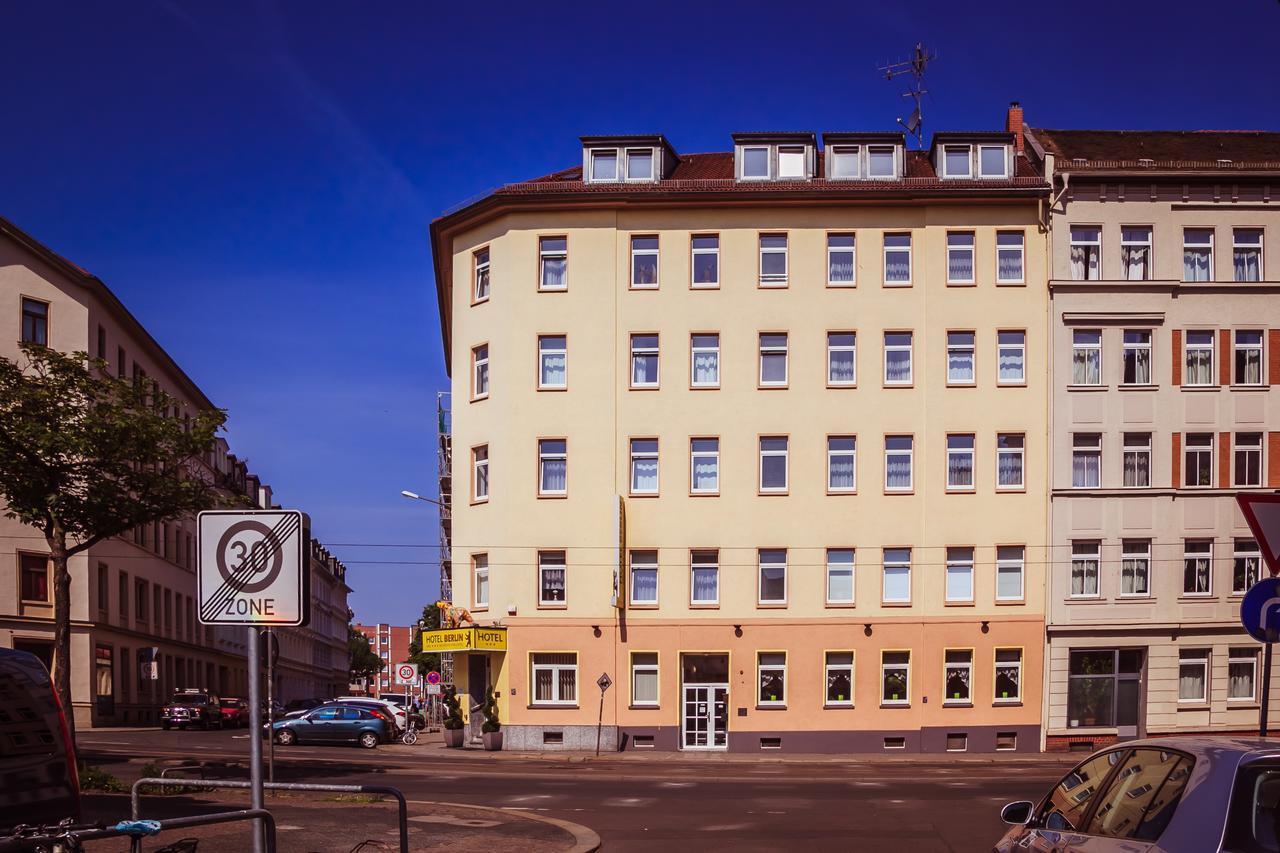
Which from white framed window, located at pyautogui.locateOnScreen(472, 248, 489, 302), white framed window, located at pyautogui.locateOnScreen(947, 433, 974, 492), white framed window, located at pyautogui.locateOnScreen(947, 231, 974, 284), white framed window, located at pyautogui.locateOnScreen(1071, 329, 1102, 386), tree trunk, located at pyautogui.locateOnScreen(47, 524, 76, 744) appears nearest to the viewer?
tree trunk, located at pyautogui.locateOnScreen(47, 524, 76, 744)

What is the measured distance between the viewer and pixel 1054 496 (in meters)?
40.5

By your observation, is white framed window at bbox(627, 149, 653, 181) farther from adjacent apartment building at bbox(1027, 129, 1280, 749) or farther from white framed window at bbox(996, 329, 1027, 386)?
adjacent apartment building at bbox(1027, 129, 1280, 749)

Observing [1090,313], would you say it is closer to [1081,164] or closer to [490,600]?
[1081,164]

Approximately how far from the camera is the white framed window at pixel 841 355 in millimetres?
41562

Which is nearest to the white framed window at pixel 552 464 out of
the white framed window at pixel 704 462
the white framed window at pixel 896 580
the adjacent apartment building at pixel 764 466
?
the adjacent apartment building at pixel 764 466

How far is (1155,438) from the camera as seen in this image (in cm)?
4050

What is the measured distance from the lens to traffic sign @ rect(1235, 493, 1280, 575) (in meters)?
8.53

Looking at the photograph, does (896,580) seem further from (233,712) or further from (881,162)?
(233,712)

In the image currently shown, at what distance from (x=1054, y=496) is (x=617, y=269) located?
49.3ft

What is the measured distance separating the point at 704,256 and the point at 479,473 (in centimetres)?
988

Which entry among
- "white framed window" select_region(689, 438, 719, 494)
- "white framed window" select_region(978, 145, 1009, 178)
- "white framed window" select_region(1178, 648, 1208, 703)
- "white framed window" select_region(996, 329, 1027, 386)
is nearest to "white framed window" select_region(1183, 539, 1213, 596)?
"white framed window" select_region(1178, 648, 1208, 703)

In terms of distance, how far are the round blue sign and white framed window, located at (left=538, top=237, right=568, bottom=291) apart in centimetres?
3443

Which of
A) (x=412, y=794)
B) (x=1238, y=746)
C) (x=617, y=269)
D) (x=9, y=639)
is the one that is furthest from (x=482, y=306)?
(x=1238, y=746)

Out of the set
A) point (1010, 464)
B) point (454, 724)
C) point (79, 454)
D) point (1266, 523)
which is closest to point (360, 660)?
point (454, 724)
